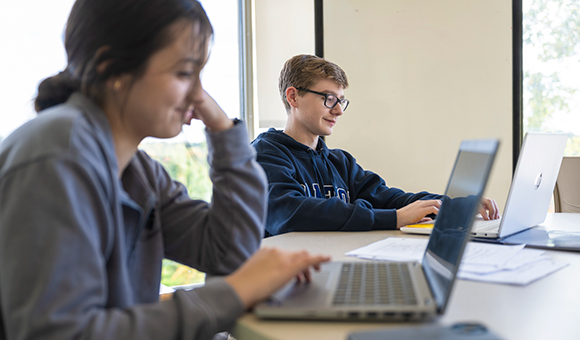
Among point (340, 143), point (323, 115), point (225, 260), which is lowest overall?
point (340, 143)

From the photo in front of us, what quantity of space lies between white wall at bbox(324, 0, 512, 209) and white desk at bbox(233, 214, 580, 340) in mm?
1917

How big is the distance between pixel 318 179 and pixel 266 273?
1.13 metres

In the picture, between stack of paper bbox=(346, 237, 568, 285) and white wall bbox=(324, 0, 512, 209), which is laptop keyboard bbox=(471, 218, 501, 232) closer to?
stack of paper bbox=(346, 237, 568, 285)

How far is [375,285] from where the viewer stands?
2.16ft

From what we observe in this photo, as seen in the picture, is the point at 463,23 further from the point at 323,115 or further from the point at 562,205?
the point at 323,115

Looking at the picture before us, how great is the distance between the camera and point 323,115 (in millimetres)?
1843

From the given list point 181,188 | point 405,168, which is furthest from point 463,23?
point 181,188

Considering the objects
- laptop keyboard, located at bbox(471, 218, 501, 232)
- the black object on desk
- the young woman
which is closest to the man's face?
laptop keyboard, located at bbox(471, 218, 501, 232)

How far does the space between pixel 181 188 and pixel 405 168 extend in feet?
6.85

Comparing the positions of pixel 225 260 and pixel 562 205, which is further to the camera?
pixel 562 205

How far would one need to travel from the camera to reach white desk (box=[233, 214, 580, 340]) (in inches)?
21.6

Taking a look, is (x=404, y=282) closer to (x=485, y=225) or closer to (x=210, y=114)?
(x=210, y=114)

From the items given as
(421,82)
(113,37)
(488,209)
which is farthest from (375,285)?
(421,82)

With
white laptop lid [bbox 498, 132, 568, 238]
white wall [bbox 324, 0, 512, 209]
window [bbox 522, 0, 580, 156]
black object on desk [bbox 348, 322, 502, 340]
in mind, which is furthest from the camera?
window [bbox 522, 0, 580, 156]
